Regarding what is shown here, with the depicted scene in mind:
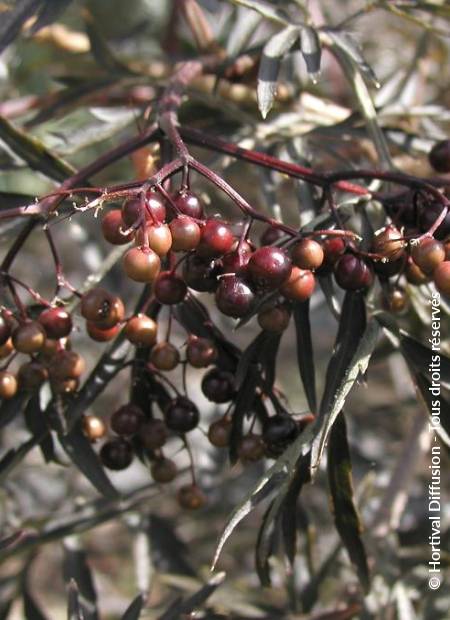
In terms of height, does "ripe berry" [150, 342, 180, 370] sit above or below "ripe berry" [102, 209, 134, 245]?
below

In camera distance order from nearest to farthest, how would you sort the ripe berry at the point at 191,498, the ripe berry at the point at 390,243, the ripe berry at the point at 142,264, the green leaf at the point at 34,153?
1. the ripe berry at the point at 142,264
2. the ripe berry at the point at 390,243
3. the green leaf at the point at 34,153
4. the ripe berry at the point at 191,498

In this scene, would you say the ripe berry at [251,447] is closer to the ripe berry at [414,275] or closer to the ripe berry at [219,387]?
the ripe berry at [219,387]

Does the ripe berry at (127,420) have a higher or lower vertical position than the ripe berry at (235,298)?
lower

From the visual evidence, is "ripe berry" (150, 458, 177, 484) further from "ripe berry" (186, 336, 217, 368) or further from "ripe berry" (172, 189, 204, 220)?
"ripe berry" (172, 189, 204, 220)

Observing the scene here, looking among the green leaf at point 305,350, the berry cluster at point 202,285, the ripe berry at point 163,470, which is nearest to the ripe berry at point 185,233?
the berry cluster at point 202,285

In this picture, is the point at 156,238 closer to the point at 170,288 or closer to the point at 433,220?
the point at 170,288

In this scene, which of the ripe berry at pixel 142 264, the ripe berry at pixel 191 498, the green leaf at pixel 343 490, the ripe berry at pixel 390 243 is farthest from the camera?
the ripe berry at pixel 191 498

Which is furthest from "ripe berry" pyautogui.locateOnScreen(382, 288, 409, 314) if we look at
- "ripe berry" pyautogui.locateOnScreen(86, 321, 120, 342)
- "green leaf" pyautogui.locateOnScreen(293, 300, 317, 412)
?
"ripe berry" pyautogui.locateOnScreen(86, 321, 120, 342)
